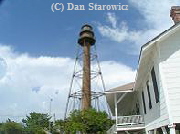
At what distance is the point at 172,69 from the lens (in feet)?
29.9

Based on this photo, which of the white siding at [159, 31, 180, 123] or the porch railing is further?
the porch railing

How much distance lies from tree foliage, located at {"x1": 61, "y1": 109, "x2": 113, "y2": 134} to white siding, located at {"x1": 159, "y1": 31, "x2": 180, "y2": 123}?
1056cm

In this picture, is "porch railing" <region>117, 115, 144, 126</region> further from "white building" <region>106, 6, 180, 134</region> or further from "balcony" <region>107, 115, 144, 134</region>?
"white building" <region>106, 6, 180, 134</region>

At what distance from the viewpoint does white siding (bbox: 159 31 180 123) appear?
341 inches

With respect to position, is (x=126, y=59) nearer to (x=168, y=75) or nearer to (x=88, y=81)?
(x=168, y=75)

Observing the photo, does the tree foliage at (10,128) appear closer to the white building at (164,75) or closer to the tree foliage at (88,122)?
the tree foliage at (88,122)

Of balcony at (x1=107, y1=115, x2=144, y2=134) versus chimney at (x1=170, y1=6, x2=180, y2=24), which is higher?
chimney at (x1=170, y1=6, x2=180, y2=24)

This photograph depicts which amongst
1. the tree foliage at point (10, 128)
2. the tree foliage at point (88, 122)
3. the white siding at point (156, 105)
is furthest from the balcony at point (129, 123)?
the tree foliage at point (10, 128)

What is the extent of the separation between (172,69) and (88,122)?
10984 millimetres

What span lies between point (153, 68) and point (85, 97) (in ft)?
85.9

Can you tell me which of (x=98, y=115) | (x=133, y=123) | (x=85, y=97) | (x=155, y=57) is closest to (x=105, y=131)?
(x=98, y=115)

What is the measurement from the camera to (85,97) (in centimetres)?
3622

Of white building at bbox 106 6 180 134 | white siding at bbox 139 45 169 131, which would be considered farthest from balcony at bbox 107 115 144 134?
white building at bbox 106 6 180 134

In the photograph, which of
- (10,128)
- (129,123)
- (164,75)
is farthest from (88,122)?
(10,128)
